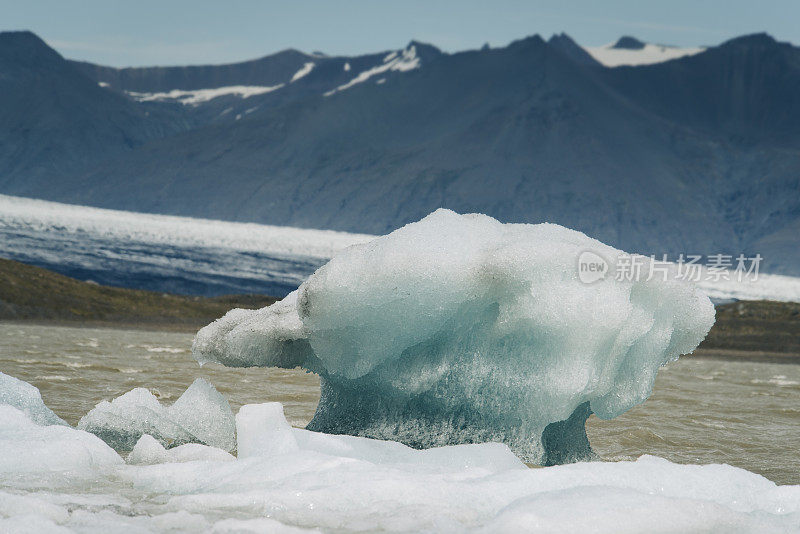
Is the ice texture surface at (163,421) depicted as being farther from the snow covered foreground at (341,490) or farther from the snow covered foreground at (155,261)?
the snow covered foreground at (155,261)

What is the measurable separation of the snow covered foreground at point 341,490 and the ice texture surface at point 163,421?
0.66m

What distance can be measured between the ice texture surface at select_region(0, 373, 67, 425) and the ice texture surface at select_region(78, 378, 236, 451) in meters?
→ 0.25

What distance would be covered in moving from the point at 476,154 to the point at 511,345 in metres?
175

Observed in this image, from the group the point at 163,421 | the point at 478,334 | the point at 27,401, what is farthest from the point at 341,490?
the point at 27,401

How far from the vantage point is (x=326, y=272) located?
625cm

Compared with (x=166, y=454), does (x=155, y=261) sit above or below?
below

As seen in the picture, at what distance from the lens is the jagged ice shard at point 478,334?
6.07 meters

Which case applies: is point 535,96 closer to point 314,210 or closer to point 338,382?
point 314,210

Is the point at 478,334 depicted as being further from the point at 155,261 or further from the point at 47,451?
the point at 155,261

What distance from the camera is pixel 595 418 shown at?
34.0 feet

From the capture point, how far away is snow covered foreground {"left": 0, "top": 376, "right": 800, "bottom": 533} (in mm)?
4297

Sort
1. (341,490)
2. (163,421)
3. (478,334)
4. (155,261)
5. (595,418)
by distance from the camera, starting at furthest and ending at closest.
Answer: (155,261), (595,418), (163,421), (478,334), (341,490)

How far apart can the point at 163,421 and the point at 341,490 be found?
2.59 metres

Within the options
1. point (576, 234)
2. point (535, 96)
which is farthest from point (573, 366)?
point (535, 96)
